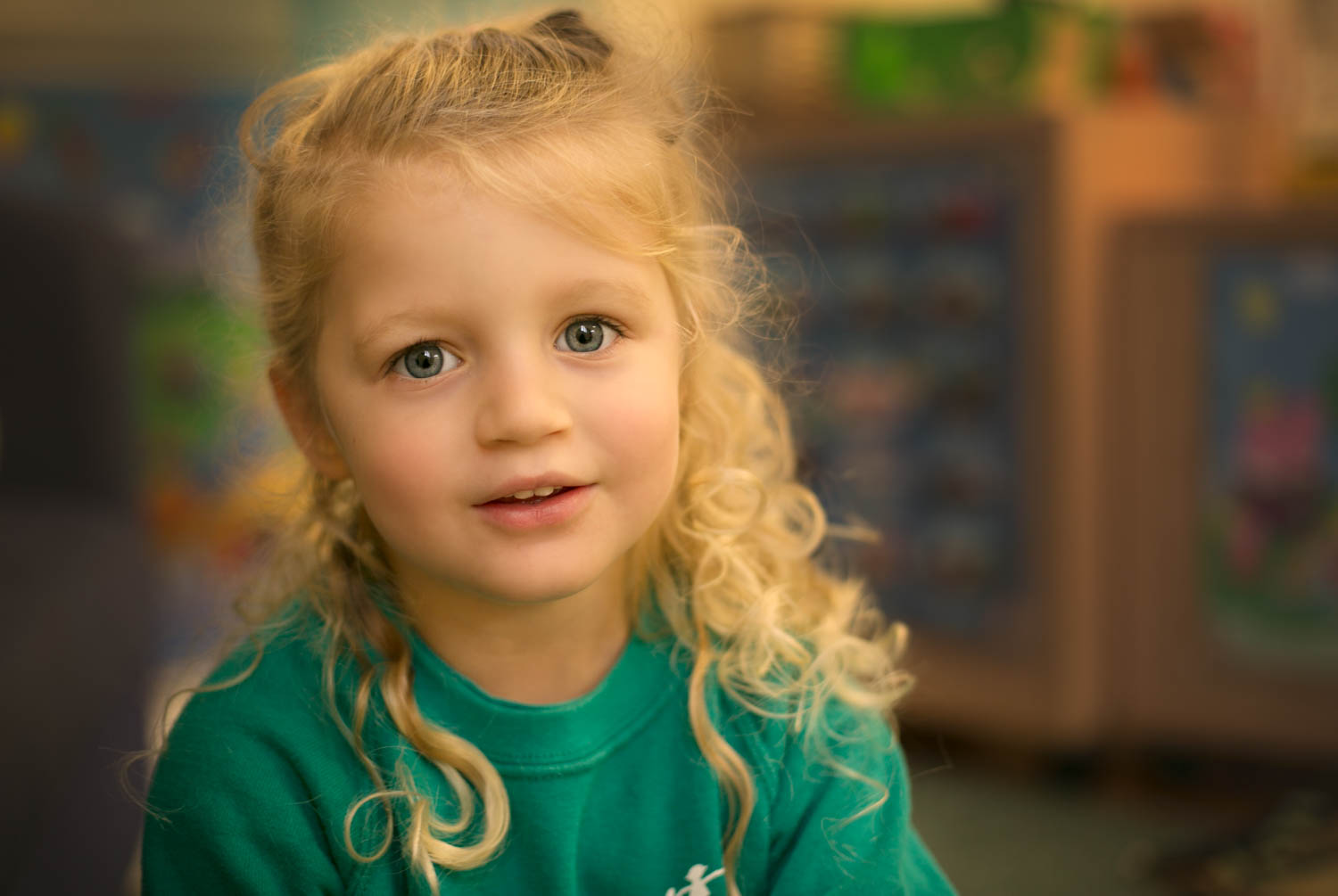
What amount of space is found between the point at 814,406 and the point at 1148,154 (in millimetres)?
585

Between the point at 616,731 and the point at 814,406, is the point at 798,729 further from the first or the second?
the point at 814,406

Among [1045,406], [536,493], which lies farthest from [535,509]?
[1045,406]

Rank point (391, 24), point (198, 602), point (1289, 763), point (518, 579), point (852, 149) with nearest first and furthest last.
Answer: point (518, 579), point (391, 24), point (1289, 763), point (852, 149), point (198, 602)

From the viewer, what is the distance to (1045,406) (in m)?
1.81

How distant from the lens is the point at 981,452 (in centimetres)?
190

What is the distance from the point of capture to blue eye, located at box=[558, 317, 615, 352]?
2.43ft

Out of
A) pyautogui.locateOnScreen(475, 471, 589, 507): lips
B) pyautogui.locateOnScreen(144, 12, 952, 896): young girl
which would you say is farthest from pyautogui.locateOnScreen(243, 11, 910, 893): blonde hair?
pyautogui.locateOnScreen(475, 471, 589, 507): lips

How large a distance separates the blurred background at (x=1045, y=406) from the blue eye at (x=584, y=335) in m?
0.68

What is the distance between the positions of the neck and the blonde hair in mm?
26

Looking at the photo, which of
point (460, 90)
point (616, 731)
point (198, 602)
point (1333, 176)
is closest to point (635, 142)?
point (460, 90)

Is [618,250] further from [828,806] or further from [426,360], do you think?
[828,806]

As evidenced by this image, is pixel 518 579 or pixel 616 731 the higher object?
pixel 518 579

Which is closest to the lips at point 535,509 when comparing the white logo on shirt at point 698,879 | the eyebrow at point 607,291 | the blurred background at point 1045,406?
the eyebrow at point 607,291

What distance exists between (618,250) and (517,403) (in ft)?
0.37
